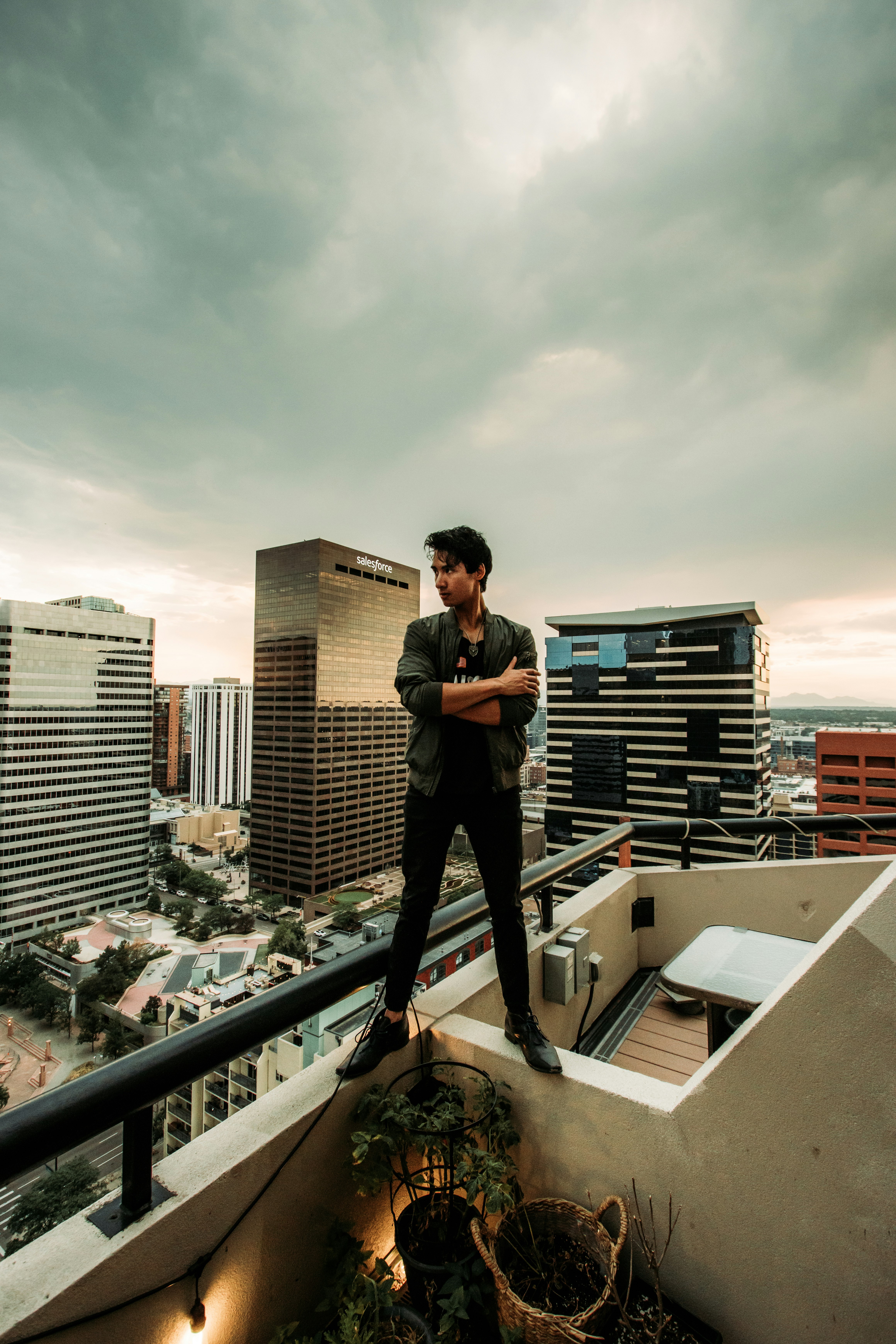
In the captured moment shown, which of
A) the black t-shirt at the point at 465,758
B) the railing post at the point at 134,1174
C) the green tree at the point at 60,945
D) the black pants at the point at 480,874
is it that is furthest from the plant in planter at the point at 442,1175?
the green tree at the point at 60,945

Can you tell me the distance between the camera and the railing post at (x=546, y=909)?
6.15ft

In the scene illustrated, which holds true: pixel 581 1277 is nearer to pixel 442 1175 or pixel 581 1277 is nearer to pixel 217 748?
pixel 442 1175

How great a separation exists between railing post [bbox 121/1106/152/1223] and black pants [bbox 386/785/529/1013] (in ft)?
1.81

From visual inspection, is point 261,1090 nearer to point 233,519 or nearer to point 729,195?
point 729,195

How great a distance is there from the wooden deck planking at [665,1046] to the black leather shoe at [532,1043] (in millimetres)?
875

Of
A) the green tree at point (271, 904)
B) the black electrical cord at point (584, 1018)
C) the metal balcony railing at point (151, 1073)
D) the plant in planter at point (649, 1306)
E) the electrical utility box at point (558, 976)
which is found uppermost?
the metal balcony railing at point (151, 1073)

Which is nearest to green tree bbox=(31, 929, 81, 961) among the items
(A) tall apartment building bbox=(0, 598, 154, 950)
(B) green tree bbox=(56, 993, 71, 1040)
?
(A) tall apartment building bbox=(0, 598, 154, 950)

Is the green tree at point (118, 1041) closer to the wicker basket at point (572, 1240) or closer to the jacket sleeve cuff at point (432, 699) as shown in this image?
the wicker basket at point (572, 1240)

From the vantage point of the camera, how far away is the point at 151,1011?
2091 centimetres

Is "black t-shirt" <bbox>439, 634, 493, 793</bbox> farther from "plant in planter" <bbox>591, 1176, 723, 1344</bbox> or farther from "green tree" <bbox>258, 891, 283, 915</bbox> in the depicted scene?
"green tree" <bbox>258, 891, 283, 915</bbox>

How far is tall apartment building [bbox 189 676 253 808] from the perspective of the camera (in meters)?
76.9

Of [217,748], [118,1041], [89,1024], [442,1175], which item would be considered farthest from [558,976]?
[217,748]

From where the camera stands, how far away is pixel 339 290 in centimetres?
1716

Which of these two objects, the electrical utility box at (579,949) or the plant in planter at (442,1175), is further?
the electrical utility box at (579,949)
